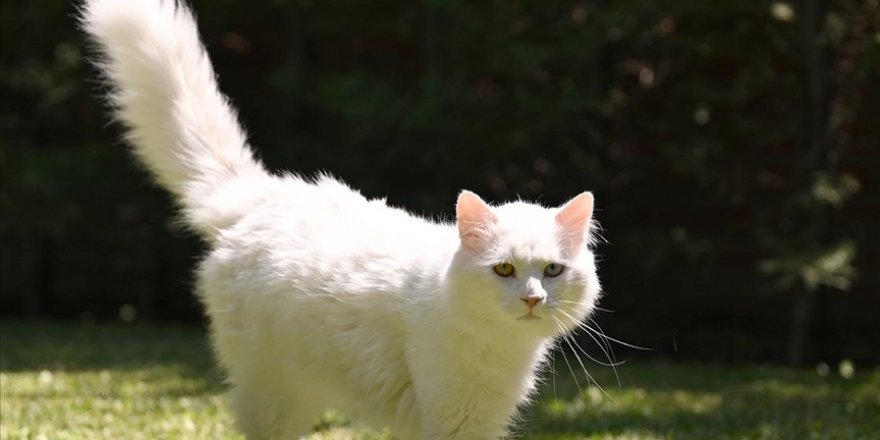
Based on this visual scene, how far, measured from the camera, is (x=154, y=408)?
250 inches

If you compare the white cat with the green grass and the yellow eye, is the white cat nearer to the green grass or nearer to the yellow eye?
the yellow eye

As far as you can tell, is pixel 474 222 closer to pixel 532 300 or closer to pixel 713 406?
pixel 532 300

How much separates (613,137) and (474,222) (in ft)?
23.1

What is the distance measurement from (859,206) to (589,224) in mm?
7379

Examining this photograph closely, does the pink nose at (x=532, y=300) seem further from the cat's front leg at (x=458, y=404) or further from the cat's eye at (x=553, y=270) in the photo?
the cat's front leg at (x=458, y=404)

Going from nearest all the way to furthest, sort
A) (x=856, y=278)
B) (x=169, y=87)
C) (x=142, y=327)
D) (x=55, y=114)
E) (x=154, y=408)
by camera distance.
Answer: (x=169, y=87) → (x=154, y=408) → (x=856, y=278) → (x=142, y=327) → (x=55, y=114)

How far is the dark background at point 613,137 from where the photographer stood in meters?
9.88

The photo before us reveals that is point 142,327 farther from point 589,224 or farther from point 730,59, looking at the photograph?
point 589,224

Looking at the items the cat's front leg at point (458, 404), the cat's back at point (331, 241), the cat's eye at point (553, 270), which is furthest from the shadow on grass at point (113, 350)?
the cat's eye at point (553, 270)

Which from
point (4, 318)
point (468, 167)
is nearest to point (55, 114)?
point (4, 318)

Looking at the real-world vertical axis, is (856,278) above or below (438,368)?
above

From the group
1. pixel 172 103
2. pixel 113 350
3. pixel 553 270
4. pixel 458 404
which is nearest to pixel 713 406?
pixel 458 404

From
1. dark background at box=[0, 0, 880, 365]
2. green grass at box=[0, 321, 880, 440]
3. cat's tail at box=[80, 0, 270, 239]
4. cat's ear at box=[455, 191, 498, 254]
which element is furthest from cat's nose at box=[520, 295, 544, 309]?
dark background at box=[0, 0, 880, 365]

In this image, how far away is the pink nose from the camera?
379 cm
